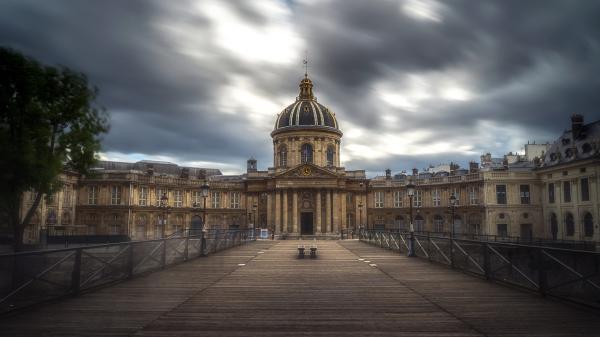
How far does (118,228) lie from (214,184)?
16519mm

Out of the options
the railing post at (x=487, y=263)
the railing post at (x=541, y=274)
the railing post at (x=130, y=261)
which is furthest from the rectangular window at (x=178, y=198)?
the railing post at (x=541, y=274)

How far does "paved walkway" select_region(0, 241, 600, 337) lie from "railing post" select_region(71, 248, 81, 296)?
30cm

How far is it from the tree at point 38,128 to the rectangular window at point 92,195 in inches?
1694

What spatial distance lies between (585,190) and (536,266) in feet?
148

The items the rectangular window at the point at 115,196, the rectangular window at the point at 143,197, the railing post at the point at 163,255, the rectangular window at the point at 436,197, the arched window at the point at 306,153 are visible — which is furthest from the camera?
the arched window at the point at 306,153

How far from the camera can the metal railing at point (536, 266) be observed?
9.86 metres

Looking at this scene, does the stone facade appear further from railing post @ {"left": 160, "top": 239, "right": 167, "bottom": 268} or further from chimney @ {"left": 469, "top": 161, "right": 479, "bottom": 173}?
railing post @ {"left": 160, "top": 239, "right": 167, "bottom": 268}

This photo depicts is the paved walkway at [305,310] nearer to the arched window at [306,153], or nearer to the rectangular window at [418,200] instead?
the rectangular window at [418,200]

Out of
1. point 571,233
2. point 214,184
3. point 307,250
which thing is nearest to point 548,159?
point 571,233

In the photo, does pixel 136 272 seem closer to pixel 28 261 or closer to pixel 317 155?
pixel 28 261

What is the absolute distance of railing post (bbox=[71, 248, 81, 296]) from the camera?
11.4 m

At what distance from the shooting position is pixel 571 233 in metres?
51.7

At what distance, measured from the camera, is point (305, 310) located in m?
9.79

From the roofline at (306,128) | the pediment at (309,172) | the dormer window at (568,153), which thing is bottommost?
the pediment at (309,172)
